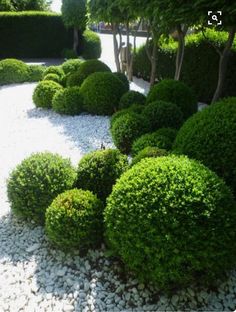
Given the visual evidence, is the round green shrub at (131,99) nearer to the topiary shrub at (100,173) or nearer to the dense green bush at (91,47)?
the topiary shrub at (100,173)

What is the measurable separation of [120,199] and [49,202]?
1.01 m

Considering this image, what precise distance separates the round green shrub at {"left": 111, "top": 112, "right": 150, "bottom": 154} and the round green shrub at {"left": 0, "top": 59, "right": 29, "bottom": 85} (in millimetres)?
7500

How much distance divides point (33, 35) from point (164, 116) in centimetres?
1691

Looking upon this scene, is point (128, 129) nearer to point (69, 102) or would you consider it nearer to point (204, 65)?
point (69, 102)

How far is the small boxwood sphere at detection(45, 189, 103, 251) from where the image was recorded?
299 cm

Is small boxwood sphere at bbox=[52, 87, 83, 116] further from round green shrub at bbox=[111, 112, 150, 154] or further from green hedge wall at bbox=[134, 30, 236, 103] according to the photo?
green hedge wall at bbox=[134, 30, 236, 103]

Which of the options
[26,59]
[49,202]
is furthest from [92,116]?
[26,59]

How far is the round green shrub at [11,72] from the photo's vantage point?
1152 cm

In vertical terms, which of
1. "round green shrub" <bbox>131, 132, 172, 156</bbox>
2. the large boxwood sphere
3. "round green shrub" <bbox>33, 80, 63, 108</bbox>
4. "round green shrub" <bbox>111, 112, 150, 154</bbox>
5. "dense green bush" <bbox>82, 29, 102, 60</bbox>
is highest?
the large boxwood sphere

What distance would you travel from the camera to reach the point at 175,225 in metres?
2.41

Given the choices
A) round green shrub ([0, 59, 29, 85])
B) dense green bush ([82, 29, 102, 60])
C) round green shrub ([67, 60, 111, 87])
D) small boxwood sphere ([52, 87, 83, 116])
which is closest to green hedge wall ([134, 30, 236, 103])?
round green shrub ([67, 60, 111, 87])

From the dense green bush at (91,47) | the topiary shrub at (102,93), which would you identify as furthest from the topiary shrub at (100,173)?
the dense green bush at (91,47)

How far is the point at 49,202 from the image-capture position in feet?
11.3

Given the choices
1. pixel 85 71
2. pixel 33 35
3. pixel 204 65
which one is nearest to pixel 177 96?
pixel 204 65
